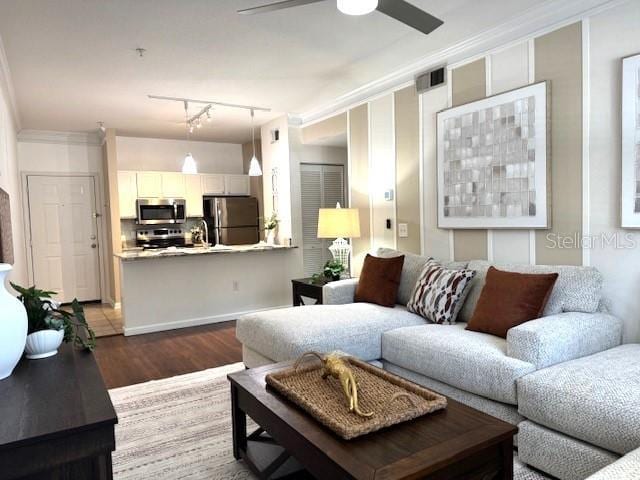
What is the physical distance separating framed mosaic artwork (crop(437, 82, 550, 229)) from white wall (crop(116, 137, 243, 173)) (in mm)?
4892

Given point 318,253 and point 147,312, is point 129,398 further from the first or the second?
point 318,253

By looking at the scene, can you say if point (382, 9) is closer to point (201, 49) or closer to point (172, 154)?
point (201, 49)

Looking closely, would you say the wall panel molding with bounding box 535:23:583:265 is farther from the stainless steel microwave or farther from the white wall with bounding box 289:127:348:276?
the stainless steel microwave

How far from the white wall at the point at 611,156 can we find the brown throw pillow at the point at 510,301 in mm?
400

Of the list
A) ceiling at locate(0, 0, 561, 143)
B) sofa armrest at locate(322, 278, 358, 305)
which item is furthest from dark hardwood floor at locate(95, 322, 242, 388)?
ceiling at locate(0, 0, 561, 143)

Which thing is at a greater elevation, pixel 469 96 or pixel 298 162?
pixel 469 96

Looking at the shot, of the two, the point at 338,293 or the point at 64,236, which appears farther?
the point at 64,236

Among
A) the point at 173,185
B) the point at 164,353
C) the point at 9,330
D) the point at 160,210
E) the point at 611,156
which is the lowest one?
the point at 164,353

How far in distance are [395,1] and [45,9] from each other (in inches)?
90.3

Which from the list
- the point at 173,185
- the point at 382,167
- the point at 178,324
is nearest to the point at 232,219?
the point at 173,185

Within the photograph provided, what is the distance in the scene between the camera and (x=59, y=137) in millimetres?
6652

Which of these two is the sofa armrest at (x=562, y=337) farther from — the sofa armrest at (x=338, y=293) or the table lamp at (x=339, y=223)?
the table lamp at (x=339, y=223)

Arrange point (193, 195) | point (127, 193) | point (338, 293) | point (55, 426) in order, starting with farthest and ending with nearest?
point (193, 195) < point (127, 193) < point (338, 293) < point (55, 426)

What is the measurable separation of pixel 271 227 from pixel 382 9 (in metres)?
4.33
